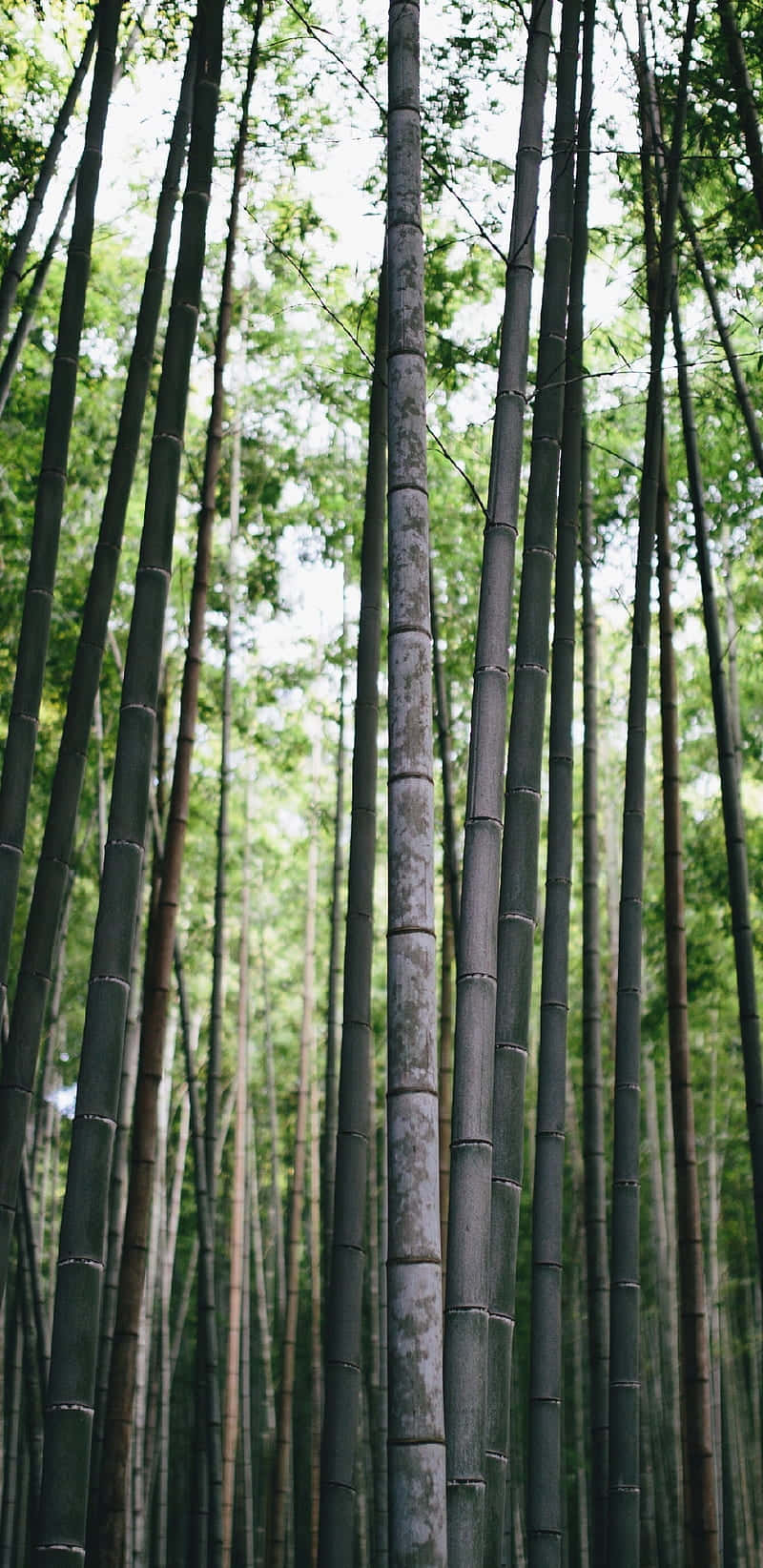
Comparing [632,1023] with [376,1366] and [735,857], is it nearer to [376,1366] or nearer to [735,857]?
[735,857]

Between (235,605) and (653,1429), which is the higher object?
(235,605)

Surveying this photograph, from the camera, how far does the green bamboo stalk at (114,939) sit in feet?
7.60

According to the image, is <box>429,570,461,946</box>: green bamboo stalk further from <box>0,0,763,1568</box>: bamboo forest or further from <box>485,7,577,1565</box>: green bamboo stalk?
<box>485,7,577,1565</box>: green bamboo stalk

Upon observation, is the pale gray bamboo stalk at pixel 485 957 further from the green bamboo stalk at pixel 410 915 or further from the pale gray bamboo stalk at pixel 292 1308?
the pale gray bamboo stalk at pixel 292 1308

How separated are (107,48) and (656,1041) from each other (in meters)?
6.54

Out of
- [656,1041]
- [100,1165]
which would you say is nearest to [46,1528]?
[100,1165]

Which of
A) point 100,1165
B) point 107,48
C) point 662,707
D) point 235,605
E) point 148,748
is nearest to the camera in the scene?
point 100,1165

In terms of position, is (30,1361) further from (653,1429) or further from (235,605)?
(653,1429)

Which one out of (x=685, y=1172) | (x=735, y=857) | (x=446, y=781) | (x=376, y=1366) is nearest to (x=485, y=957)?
(x=735, y=857)

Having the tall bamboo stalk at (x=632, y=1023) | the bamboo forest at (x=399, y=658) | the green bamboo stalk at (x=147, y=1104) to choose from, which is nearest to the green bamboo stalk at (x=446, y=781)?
the bamboo forest at (x=399, y=658)

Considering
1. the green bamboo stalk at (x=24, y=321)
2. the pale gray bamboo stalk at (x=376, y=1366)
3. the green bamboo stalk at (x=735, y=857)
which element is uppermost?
the green bamboo stalk at (x=24, y=321)

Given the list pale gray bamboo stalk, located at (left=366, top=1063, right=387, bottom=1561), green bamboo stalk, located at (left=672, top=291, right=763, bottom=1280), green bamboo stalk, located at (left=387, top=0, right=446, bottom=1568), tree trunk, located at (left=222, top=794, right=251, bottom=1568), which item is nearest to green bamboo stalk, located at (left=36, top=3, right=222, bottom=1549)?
green bamboo stalk, located at (left=387, top=0, right=446, bottom=1568)

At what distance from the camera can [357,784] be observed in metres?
3.58

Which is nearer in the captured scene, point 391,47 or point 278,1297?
point 391,47
